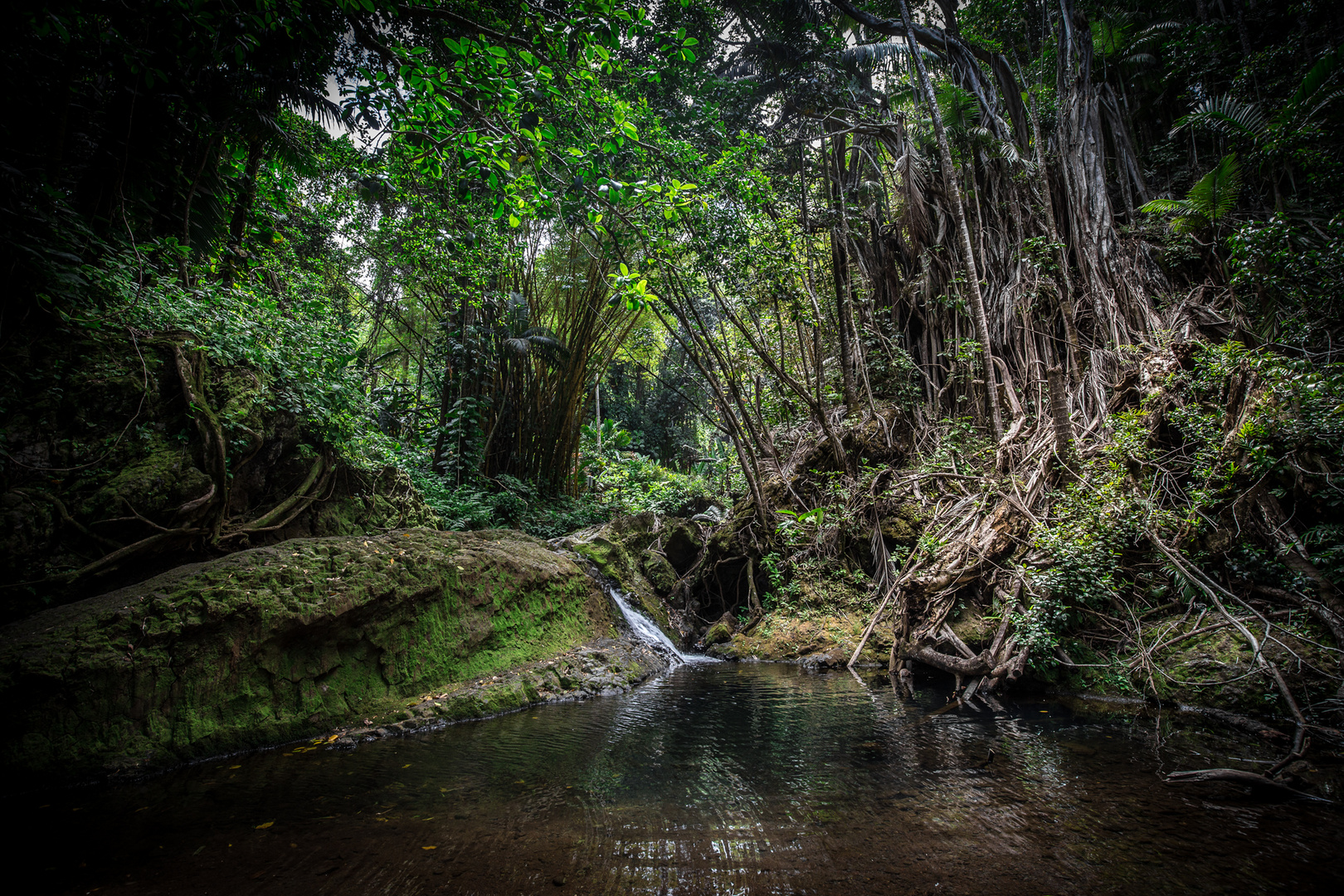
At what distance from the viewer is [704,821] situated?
2.49 meters

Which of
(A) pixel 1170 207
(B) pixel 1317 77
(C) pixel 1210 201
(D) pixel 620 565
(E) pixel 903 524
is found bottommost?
(D) pixel 620 565

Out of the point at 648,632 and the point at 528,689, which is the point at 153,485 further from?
the point at 648,632

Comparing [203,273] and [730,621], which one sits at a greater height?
[203,273]

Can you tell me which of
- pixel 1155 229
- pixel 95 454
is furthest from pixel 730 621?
pixel 1155 229

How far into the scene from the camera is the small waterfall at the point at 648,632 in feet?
23.5

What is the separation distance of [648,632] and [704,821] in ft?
16.4

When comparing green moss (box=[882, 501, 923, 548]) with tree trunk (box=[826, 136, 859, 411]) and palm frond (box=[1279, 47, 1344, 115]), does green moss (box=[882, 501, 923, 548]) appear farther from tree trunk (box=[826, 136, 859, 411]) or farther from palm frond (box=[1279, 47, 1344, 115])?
palm frond (box=[1279, 47, 1344, 115])

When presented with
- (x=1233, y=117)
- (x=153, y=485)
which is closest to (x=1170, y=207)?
(x=1233, y=117)

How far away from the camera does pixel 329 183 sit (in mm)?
8805

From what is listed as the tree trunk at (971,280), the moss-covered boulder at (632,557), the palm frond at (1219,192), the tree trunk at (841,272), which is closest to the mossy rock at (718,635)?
the moss-covered boulder at (632,557)

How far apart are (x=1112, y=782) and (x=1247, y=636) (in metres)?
1.73

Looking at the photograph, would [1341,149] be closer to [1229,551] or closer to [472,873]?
[1229,551]

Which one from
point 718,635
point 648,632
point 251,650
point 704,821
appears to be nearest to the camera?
point 704,821

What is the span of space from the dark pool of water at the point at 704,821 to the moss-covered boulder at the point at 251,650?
0.29m
